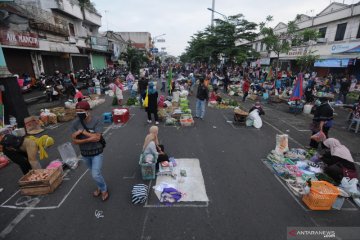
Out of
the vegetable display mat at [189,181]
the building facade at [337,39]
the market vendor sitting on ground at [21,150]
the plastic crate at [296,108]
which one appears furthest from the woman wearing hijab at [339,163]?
the building facade at [337,39]

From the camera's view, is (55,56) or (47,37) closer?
(47,37)

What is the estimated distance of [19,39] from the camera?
14234mm

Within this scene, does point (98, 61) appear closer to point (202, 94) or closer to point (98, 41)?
point (98, 41)

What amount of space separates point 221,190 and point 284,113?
1052 cm

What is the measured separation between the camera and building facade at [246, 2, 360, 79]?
790 inches

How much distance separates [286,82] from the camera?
21.8 metres

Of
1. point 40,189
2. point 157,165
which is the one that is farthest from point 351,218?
point 40,189

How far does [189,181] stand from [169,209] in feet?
3.76

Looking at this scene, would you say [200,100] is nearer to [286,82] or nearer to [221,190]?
[221,190]

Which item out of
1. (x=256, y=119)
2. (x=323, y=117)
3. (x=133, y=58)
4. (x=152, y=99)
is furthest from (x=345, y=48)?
(x=133, y=58)

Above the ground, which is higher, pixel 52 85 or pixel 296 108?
pixel 52 85

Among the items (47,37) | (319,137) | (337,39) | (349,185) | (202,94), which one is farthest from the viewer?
(337,39)

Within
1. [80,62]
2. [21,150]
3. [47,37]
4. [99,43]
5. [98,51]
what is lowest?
[21,150]

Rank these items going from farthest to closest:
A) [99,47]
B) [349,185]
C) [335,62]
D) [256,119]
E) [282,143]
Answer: [99,47] → [335,62] → [256,119] → [282,143] → [349,185]
